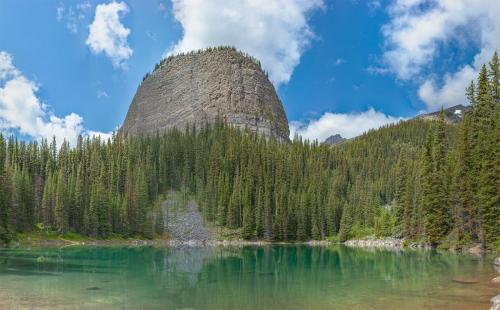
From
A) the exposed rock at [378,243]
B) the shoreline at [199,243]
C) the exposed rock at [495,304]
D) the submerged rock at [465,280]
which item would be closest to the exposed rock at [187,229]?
the shoreline at [199,243]

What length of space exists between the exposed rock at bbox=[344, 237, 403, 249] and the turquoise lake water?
133ft

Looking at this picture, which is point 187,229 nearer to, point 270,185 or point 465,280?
point 270,185

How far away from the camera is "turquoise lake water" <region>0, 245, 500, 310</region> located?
27.5 m

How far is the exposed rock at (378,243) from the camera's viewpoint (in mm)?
91050

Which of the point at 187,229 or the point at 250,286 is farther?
the point at 187,229

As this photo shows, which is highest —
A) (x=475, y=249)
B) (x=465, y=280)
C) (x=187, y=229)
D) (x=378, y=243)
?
(x=187, y=229)

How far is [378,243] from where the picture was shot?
3912 inches

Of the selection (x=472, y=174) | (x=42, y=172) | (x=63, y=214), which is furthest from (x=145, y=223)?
(x=472, y=174)

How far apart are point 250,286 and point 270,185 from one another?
98725 mm

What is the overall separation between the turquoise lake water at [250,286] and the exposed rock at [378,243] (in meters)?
40.4

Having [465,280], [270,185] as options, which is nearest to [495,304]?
[465,280]

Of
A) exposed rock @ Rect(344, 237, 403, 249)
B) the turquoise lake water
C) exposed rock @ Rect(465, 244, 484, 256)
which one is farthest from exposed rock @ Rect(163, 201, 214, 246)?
the turquoise lake water

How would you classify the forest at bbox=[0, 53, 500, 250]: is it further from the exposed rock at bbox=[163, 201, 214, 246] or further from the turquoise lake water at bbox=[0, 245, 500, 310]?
the turquoise lake water at bbox=[0, 245, 500, 310]

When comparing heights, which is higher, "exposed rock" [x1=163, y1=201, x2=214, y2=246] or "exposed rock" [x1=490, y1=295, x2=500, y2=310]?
"exposed rock" [x1=163, y1=201, x2=214, y2=246]
